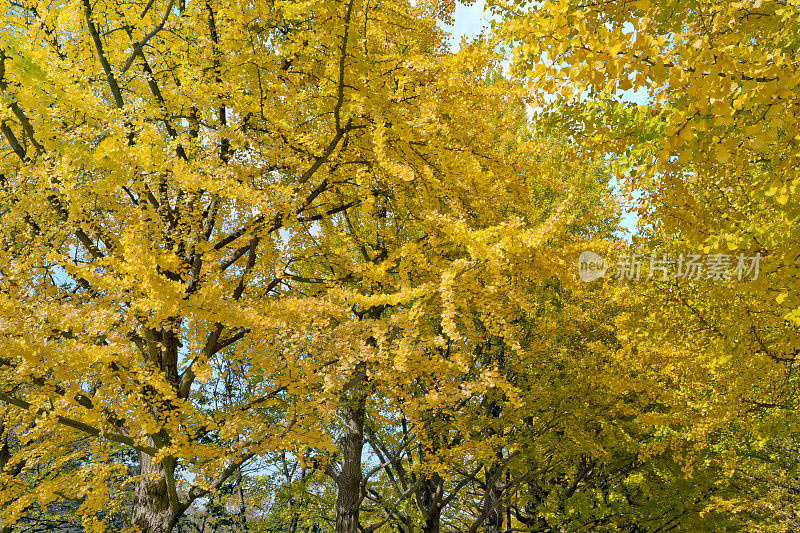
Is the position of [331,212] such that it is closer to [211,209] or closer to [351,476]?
[211,209]

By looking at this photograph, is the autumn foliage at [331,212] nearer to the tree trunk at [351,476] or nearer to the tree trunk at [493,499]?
the tree trunk at [351,476]

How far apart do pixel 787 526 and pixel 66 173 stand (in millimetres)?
12938

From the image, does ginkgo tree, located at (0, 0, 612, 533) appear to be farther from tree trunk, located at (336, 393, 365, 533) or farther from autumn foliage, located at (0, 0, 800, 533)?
tree trunk, located at (336, 393, 365, 533)

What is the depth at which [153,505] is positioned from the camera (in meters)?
5.24

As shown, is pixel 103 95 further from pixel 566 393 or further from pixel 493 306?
pixel 566 393

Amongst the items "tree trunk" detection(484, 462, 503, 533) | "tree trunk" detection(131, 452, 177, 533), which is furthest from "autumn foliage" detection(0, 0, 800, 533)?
"tree trunk" detection(484, 462, 503, 533)

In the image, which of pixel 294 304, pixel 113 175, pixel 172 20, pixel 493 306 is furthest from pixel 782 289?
pixel 172 20

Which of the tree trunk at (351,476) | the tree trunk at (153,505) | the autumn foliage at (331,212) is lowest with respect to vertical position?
the tree trunk at (153,505)

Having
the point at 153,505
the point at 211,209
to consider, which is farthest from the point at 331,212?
the point at 153,505

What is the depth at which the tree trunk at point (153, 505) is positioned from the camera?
5.12m

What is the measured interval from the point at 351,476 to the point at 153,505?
318 cm

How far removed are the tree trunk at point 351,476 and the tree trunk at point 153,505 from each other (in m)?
2.77

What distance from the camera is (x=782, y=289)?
4828 millimetres

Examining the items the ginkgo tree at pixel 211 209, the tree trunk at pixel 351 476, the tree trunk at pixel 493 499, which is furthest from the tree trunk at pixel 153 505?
the tree trunk at pixel 493 499
